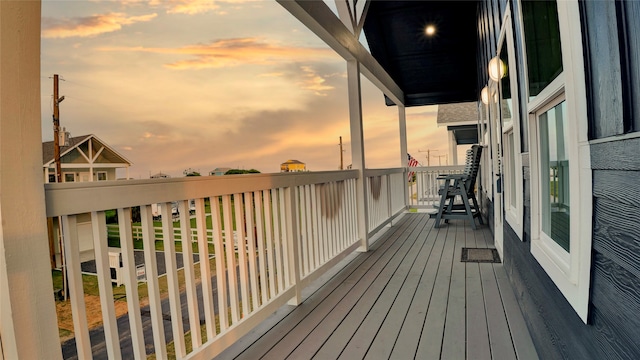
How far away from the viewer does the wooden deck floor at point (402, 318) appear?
187 cm

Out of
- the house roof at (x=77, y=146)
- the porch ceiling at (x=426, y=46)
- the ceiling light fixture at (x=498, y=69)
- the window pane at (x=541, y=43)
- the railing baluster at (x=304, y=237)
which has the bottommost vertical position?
the railing baluster at (x=304, y=237)

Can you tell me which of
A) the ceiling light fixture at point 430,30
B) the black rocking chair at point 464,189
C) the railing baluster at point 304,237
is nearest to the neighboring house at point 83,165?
the railing baluster at point 304,237

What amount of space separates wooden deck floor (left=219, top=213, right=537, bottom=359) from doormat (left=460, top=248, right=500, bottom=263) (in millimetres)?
158

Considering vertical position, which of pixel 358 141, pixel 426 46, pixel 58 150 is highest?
pixel 426 46

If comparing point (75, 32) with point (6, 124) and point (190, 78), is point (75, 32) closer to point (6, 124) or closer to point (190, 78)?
point (190, 78)

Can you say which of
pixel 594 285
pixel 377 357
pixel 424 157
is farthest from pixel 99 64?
pixel 424 157

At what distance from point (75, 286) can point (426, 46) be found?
21.9 feet

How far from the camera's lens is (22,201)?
0.98 meters

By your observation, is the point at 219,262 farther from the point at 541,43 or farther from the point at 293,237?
the point at 541,43

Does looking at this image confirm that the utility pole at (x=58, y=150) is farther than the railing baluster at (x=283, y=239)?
No

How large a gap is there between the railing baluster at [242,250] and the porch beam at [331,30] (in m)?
1.50

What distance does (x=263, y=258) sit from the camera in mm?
2207

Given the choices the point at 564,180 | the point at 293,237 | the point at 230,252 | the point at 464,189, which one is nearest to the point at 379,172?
the point at 464,189

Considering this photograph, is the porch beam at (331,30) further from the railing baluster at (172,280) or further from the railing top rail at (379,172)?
the railing baluster at (172,280)
